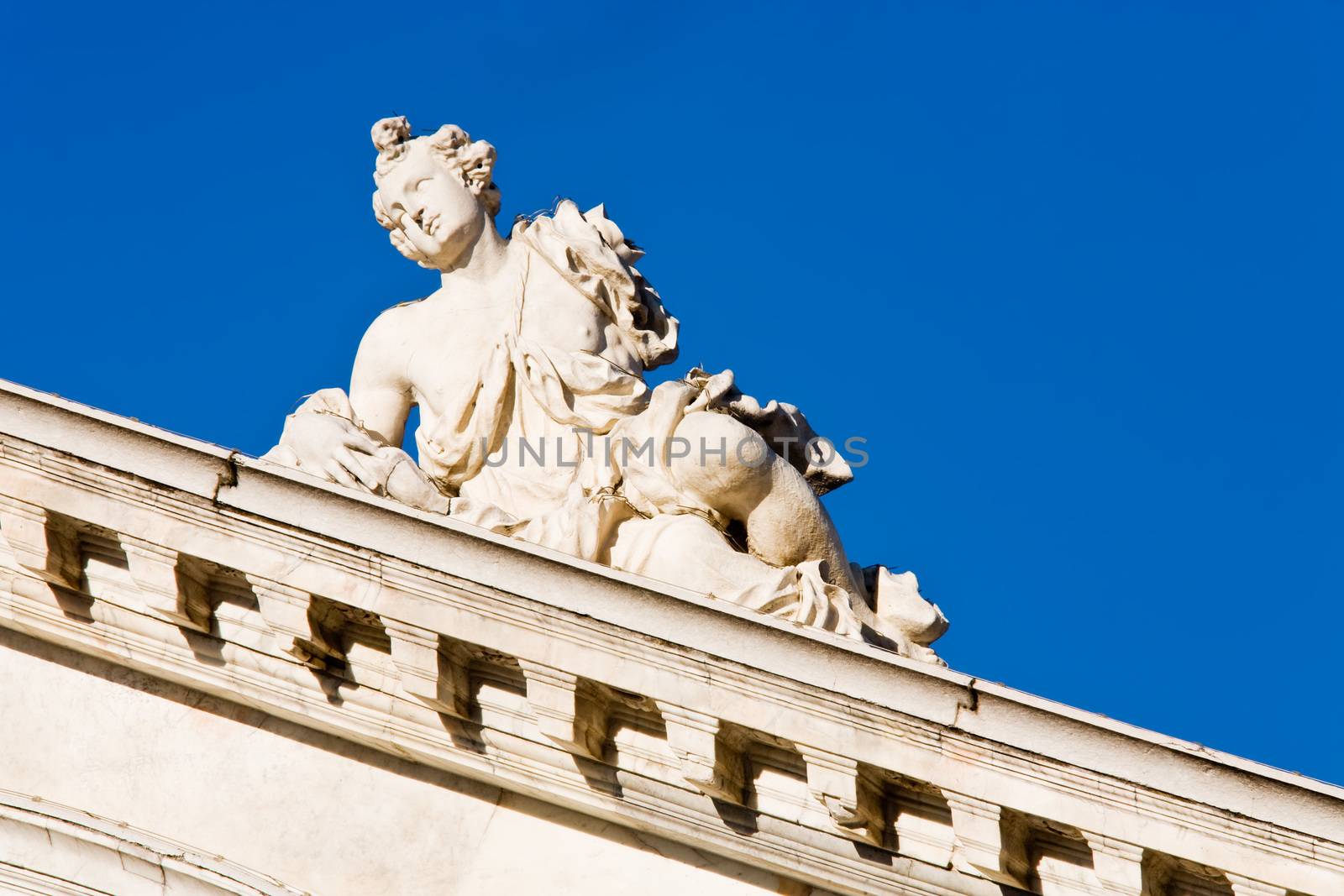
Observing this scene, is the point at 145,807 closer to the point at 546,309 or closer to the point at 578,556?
the point at 578,556

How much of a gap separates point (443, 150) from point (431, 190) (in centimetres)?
21

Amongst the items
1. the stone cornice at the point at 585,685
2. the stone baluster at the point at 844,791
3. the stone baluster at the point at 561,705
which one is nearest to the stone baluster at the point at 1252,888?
the stone cornice at the point at 585,685

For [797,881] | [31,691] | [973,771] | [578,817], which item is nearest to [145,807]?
[31,691]

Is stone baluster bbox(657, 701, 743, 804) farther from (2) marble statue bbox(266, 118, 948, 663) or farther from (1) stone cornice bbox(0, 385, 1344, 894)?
(2) marble statue bbox(266, 118, 948, 663)

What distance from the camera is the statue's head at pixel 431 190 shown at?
12.5m

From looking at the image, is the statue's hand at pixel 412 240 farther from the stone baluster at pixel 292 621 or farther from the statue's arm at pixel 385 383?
the stone baluster at pixel 292 621

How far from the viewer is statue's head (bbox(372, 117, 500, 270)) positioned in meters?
12.5

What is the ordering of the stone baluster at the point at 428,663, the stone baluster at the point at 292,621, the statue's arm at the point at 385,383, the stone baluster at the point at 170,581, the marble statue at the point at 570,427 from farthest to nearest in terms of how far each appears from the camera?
the statue's arm at the point at 385,383 < the marble statue at the point at 570,427 < the stone baluster at the point at 170,581 < the stone baluster at the point at 292,621 < the stone baluster at the point at 428,663

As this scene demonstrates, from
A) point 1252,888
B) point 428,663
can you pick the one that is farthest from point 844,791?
point 428,663

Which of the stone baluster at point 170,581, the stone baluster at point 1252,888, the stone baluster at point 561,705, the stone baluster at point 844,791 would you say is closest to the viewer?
the stone baluster at point 1252,888

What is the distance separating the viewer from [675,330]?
12.6 meters

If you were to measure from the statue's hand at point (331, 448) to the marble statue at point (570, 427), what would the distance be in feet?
0.03

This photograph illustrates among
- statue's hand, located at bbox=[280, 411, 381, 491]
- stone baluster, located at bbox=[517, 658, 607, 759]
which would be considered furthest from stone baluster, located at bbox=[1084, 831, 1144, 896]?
statue's hand, located at bbox=[280, 411, 381, 491]

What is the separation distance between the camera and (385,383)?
1236 cm
